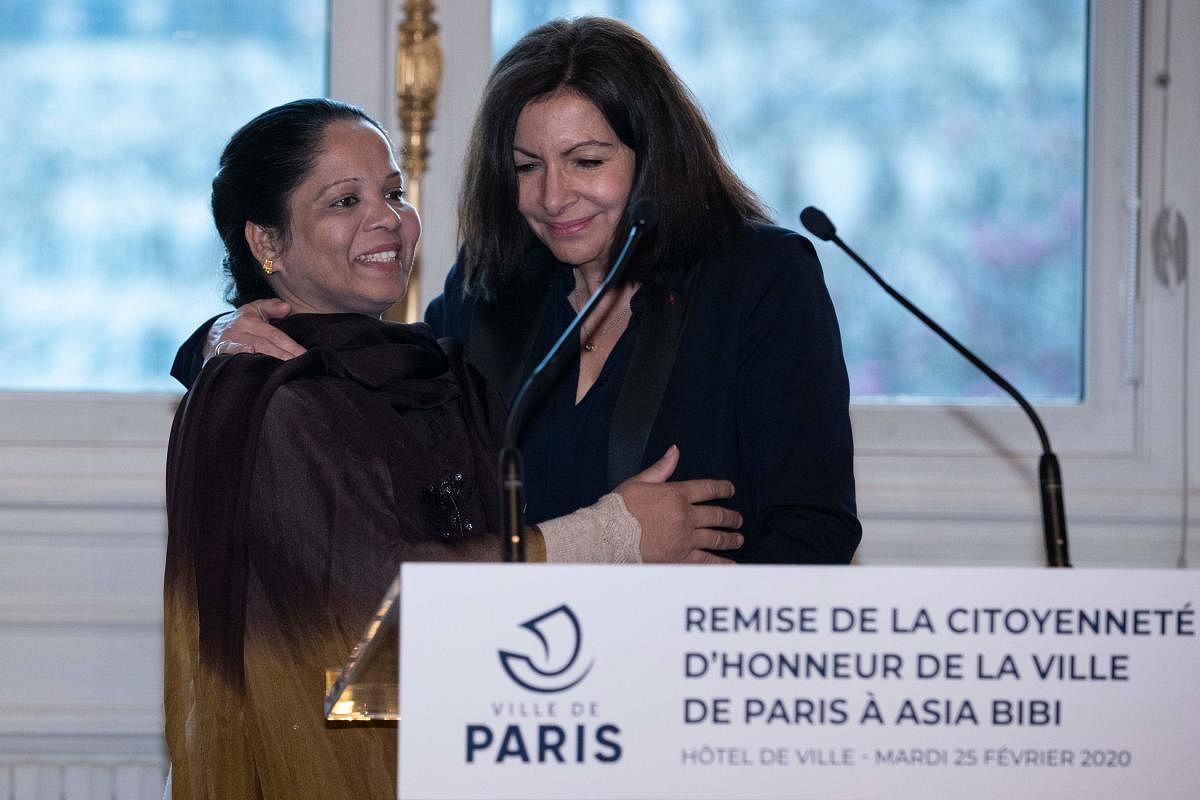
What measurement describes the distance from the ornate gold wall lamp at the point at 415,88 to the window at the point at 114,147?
20 centimetres

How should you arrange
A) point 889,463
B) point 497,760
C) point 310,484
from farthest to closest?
point 889,463 < point 310,484 < point 497,760

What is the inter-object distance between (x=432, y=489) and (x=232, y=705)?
339 mm

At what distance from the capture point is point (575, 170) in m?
1.79

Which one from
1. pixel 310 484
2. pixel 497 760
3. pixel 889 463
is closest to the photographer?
pixel 497 760

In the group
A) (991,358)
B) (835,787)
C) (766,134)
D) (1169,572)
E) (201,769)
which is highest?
(766,134)

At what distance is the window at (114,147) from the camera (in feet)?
9.29

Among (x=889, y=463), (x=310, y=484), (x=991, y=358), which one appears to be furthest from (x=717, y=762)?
(x=991, y=358)

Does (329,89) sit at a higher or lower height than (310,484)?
higher

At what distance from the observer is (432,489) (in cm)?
162

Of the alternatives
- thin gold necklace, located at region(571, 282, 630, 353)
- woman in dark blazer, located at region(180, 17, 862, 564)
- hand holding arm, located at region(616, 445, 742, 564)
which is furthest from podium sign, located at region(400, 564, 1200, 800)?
thin gold necklace, located at region(571, 282, 630, 353)

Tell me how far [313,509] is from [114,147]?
1639 millimetres

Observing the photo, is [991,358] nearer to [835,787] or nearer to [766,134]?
[766,134]

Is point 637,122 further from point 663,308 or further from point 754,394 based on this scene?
point 754,394

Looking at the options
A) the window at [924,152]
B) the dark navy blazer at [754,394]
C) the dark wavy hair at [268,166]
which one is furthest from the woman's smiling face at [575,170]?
the window at [924,152]
